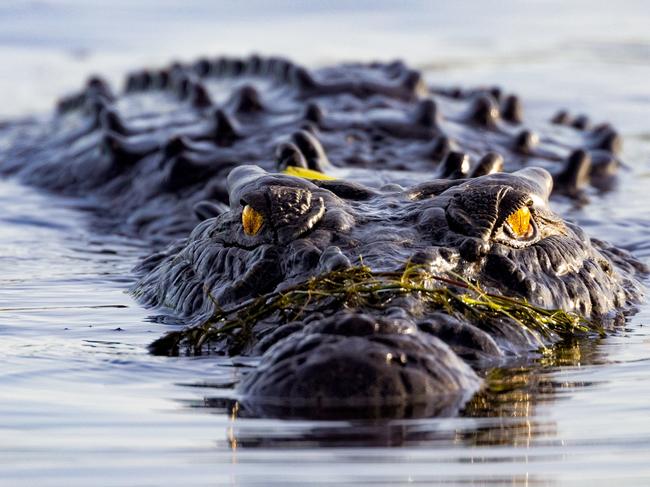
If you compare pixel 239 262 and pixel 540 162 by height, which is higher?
pixel 239 262

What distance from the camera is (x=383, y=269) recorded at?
5.89 m

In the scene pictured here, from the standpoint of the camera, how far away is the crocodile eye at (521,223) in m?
6.55

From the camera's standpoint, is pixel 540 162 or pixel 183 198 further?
pixel 540 162

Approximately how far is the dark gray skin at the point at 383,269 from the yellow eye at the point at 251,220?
0.10 ft

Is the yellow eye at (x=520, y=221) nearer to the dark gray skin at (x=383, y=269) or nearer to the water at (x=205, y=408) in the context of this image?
the dark gray skin at (x=383, y=269)

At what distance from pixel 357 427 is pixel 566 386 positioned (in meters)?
1.20

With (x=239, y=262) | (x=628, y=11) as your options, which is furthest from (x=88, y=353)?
(x=628, y=11)

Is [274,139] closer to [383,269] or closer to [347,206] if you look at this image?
[347,206]

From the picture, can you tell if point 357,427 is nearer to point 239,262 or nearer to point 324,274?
point 324,274

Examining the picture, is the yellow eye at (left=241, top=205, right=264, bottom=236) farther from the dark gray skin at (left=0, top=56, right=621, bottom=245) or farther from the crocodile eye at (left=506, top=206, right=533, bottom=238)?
the dark gray skin at (left=0, top=56, right=621, bottom=245)

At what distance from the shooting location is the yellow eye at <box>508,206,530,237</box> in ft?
21.5

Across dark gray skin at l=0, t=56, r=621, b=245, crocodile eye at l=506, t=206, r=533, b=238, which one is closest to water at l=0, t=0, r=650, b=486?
dark gray skin at l=0, t=56, r=621, b=245

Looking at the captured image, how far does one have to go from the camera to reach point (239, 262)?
654cm

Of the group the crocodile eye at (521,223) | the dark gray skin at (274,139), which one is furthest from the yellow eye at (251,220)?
the dark gray skin at (274,139)
